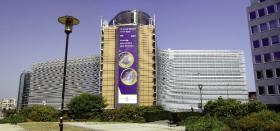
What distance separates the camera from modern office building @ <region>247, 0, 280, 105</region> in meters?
60.0

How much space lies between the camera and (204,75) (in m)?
193

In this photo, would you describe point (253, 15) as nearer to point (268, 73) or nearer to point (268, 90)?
point (268, 73)

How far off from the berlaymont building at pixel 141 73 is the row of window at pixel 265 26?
69.3 m

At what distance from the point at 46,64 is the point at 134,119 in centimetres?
15843

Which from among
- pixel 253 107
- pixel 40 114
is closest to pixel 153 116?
pixel 40 114

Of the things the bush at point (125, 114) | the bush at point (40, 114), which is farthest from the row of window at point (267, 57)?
the bush at point (40, 114)

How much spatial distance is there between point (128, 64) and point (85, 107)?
229 feet

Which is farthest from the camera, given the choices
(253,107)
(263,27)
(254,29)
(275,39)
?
(254,29)

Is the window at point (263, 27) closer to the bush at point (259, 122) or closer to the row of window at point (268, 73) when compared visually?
the row of window at point (268, 73)

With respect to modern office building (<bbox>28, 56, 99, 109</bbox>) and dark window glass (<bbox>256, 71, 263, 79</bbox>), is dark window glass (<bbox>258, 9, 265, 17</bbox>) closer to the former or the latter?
dark window glass (<bbox>256, 71, 263, 79</bbox>)

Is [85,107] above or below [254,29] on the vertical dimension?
below

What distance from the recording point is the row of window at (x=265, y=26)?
61.2 meters

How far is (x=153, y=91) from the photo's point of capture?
133625 mm

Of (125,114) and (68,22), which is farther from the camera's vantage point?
(125,114)
